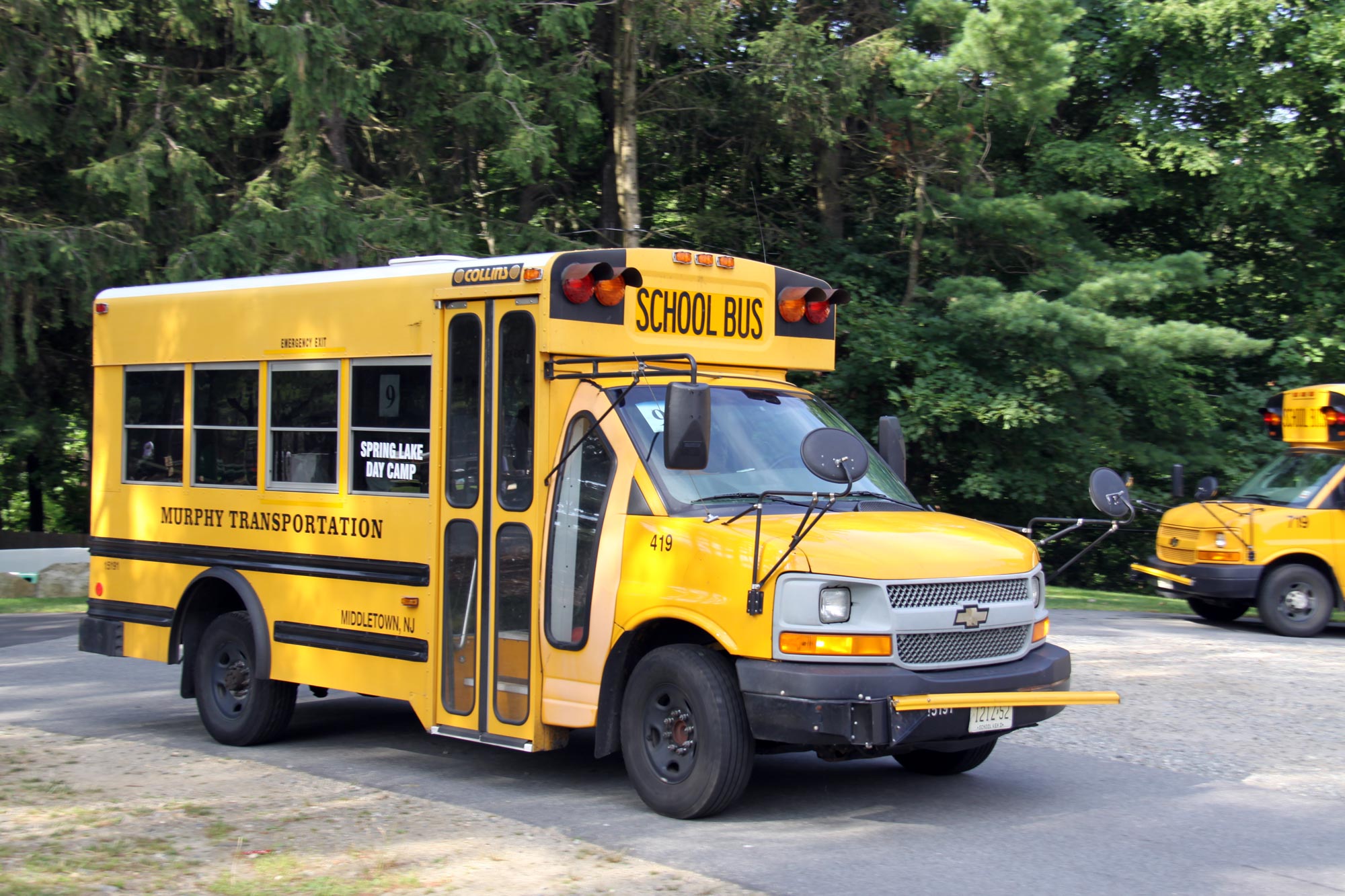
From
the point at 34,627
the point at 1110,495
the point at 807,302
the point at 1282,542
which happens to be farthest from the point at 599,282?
the point at 34,627

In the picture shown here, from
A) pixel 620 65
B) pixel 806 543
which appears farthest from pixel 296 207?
pixel 806 543

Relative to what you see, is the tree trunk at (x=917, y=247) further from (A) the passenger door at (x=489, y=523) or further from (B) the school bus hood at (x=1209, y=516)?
(A) the passenger door at (x=489, y=523)

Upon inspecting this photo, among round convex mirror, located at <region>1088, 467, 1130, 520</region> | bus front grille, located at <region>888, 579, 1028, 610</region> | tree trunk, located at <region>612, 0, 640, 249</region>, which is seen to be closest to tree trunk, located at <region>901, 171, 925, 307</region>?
tree trunk, located at <region>612, 0, 640, 249</region>

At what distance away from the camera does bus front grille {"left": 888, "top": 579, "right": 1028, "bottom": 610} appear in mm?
6477

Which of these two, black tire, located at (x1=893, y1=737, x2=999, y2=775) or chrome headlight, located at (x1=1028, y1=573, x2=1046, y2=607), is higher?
chrome headlight, located at (x1=1028, y1=573, x2=1046, y2=607)

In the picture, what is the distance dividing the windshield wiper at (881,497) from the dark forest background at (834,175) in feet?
Answer: 42.9

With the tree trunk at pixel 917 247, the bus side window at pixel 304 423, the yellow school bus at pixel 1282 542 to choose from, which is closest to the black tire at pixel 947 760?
the bus side window at pixel 304 423

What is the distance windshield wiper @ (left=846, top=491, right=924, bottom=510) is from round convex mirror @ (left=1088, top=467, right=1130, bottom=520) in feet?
3.07

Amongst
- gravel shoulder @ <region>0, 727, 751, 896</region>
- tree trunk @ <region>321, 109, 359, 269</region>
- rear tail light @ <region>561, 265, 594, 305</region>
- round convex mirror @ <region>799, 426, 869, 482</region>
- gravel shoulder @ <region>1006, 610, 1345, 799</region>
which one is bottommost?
gravel shoulder @ <region>0, 727, 751, 896</region>

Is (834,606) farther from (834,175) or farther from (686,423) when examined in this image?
(834,175)

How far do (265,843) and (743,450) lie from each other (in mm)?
3024

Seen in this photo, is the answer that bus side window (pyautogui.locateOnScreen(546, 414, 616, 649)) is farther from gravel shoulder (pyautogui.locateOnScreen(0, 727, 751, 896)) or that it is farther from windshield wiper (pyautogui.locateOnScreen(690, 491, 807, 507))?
gravel shoulder (pyautogui.locateOnScreen(0, 727, 751, 896))

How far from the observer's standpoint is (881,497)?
25.0 ft

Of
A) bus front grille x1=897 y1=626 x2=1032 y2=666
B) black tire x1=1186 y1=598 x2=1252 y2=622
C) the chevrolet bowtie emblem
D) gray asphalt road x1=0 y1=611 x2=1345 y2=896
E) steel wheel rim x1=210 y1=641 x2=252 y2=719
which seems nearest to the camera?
gray asphalt road x1=0 y1=611 x2=1345 y2=896
